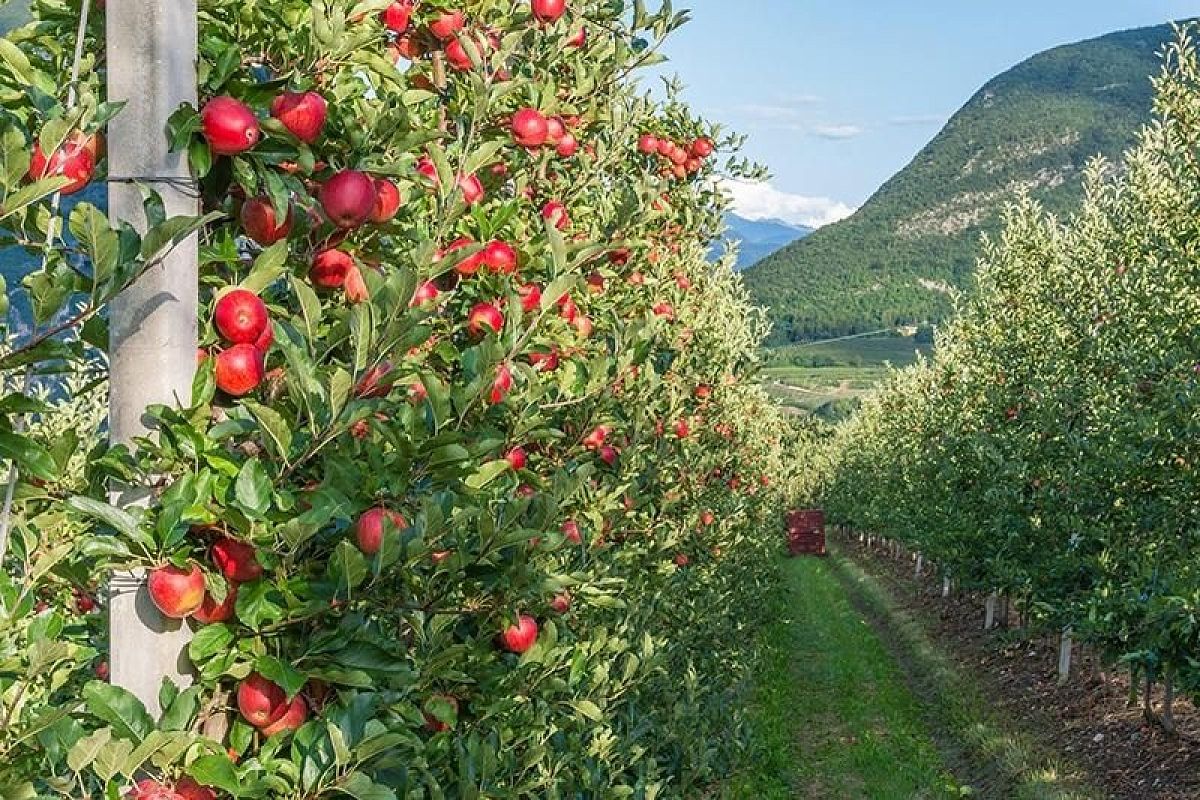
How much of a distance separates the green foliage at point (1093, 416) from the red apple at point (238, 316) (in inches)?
272

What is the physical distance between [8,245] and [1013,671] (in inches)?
720

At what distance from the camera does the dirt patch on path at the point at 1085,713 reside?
11047 millimetres

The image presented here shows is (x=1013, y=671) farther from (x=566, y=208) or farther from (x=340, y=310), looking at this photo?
(x=340, y=310)

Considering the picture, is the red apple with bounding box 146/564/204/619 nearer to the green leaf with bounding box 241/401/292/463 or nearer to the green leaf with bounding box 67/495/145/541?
the green leaf with bounding box 67/495/145/541

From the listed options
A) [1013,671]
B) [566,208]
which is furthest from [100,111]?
[1013,671]

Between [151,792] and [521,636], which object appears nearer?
[151,792]

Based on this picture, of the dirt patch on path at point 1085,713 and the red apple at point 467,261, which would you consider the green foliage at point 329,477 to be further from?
the dirt patch on path at point 1085,713

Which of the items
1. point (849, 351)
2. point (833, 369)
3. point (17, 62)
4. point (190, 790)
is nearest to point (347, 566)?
point (190, 790)

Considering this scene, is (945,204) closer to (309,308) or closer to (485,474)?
(485,474)

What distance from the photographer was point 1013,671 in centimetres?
1739

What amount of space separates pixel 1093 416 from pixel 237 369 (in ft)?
42.6

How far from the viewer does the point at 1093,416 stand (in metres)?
12.8

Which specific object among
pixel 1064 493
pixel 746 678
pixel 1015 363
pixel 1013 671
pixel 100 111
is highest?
pixel 100 111

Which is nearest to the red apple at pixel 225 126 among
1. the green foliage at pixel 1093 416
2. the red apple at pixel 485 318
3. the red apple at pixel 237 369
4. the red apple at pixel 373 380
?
the red apple at pixel 237 369
